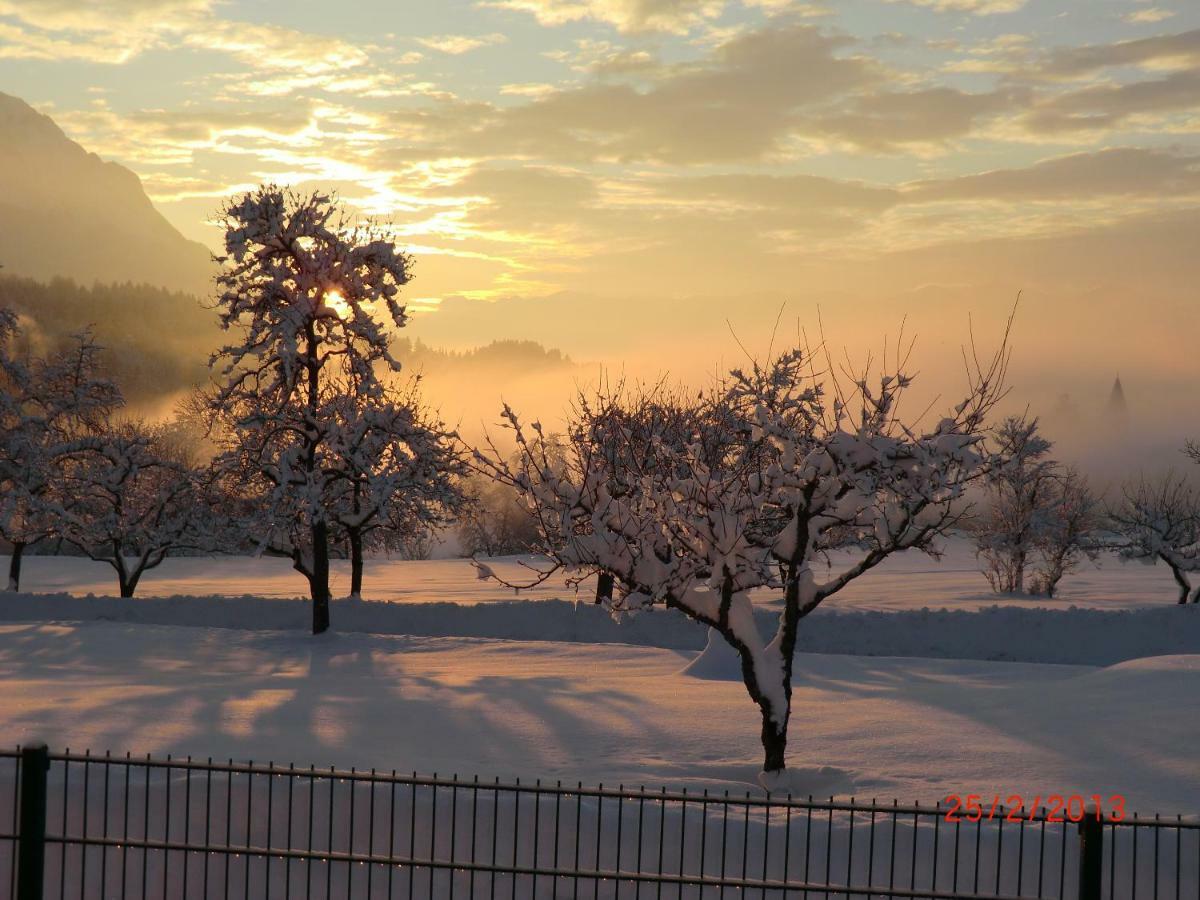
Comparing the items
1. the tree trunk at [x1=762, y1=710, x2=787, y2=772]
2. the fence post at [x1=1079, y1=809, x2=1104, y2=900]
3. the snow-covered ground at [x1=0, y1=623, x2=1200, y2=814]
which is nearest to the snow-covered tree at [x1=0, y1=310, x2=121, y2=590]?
the snow-covered ground at [x1=0, y1=623, x2=1200, y2=814]

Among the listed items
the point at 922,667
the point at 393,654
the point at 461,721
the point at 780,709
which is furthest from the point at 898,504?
the point at 393,654

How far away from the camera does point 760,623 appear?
34.9 metres

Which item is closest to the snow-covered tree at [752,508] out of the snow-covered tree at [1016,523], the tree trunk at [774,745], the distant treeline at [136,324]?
the tree trunk at [774,745]

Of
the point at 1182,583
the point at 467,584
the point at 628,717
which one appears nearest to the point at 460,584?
the point at 467,584

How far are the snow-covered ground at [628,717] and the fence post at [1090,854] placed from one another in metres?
5.99

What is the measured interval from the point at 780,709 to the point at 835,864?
3.25 meters

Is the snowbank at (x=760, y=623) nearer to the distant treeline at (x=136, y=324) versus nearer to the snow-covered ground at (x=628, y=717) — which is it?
the snow-covered ground at (x=628, y=717)

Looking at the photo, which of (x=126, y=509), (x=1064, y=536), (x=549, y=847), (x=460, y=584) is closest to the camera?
(x=549, y=847)

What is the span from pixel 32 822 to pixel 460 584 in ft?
167

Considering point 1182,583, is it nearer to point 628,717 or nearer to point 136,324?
point 628,717

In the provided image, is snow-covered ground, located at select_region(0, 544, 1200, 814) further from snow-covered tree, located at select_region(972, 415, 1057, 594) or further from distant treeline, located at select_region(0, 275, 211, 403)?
distant treeline, located at select_region(0, 275, 211, 403)

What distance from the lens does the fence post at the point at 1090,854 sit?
771 cm

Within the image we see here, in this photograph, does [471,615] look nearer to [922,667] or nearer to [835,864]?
[922,667]

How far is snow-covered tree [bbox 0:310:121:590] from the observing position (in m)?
42.5
